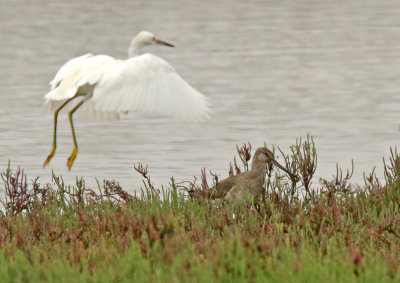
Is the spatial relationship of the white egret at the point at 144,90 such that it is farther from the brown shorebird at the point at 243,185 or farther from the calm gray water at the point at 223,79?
the calm gray water at the point at 223,79

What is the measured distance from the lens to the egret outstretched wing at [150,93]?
36.2 ft

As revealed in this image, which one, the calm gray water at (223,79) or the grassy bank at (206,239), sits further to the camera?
the calm gray water at (223,79)

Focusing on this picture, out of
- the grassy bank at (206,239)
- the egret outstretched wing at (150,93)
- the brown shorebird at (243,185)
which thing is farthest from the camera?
the egret outstretched wing at (150,93)

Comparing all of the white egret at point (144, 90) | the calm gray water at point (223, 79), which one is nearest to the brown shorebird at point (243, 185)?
the white egret at point (144, 90)

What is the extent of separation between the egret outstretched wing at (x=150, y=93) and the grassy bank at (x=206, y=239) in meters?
0.92

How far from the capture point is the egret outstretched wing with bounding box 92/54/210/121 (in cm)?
1103

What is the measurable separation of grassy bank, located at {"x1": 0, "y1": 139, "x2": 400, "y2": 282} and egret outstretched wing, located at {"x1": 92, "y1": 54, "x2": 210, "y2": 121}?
92cm

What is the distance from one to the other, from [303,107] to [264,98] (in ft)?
4.21

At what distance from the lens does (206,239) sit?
8102 mm

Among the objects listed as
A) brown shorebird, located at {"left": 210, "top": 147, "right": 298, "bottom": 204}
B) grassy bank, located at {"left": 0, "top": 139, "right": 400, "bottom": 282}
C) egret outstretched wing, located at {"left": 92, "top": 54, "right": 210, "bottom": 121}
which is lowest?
grassy bank, located at {"left": 0, "top": 139, "right": 400, "bottom": 282}

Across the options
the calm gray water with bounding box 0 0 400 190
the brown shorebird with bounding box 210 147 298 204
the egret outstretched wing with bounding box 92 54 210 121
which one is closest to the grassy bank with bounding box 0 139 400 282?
the brown shorebird with bounding box 210 147 298 204

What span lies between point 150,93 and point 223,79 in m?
12.4

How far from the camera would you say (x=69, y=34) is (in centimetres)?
3375

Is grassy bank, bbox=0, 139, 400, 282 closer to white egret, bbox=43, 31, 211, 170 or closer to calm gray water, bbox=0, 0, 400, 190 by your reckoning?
white egret, bbox=43, 31, 211, 170
